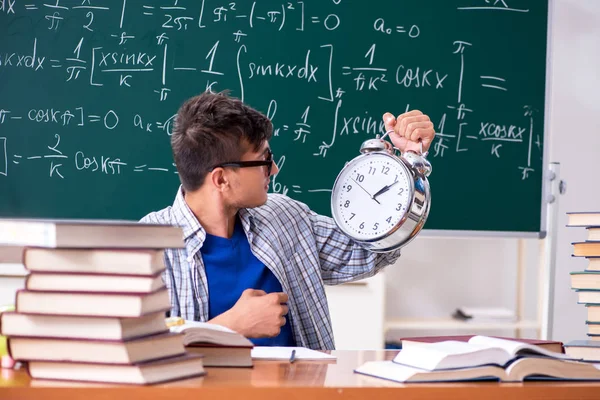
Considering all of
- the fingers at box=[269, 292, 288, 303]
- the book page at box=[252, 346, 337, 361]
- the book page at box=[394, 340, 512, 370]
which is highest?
the fingers at box=[269, 292, 288, 303]

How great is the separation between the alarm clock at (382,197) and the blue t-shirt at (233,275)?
27 centimetres

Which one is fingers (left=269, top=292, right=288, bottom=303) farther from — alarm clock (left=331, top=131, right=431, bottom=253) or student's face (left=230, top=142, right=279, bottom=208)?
student's face (left=230, top=142, right=279, bottom=208)

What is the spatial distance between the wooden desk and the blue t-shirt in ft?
2.38

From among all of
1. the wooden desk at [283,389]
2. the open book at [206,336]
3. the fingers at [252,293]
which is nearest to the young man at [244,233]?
the fingers at [252,293]

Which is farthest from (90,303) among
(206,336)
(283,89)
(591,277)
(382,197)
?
(283,89)

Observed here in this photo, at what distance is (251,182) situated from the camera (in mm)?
2215

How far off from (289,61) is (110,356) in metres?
2.42

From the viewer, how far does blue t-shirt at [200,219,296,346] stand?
2070mm

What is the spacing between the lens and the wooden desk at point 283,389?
1.11m

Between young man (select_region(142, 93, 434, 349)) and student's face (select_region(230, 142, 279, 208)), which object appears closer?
young man (select_region(142, 93, 434, 349))

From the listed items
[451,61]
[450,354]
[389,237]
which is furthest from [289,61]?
[450,354]

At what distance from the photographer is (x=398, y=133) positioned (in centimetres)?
210

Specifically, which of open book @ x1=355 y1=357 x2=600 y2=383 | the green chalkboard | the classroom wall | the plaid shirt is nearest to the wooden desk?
open book @ x1=355 y1=357 x2=600 y2=383

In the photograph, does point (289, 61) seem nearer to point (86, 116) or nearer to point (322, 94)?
point (322, 94)
